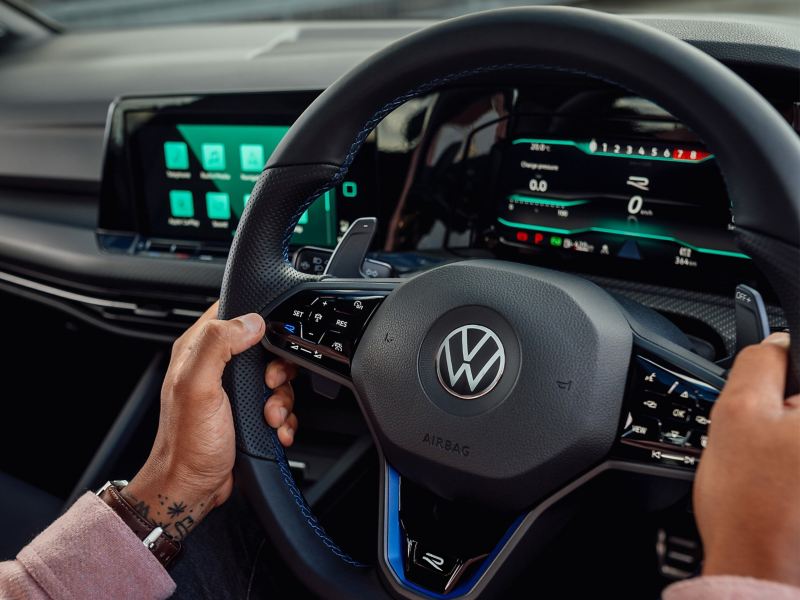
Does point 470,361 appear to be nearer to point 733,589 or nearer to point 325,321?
point 325,321

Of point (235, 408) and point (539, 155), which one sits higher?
point (539, 155)

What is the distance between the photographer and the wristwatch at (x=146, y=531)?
88cm

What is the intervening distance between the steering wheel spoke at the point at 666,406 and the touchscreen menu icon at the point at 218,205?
34.1 inches

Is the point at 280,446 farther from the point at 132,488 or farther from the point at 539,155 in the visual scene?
the point at 539,155

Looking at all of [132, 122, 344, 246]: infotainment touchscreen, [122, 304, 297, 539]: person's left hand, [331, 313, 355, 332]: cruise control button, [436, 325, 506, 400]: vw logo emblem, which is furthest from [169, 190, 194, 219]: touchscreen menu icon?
[436, 325, 506, 400]: vw logo emblem

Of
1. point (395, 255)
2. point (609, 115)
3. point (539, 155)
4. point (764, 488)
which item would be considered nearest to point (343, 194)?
point (395, 255)

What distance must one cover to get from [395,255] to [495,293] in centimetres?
48

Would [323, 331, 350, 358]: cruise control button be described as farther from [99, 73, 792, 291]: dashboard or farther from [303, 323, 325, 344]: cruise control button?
[99, 73, 792, 291]: dashboard

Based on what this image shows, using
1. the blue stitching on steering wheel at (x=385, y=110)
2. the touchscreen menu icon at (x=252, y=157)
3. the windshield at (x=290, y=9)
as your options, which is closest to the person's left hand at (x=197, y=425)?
the blue stitching on steering wheel at (x=385, y=110)

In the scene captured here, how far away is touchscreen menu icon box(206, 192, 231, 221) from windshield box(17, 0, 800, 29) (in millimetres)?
526

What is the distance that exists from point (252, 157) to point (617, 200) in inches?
24.5

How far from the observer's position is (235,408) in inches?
35.4

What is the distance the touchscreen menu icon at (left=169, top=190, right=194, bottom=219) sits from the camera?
4.81ft

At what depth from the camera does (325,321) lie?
2.93 ft
